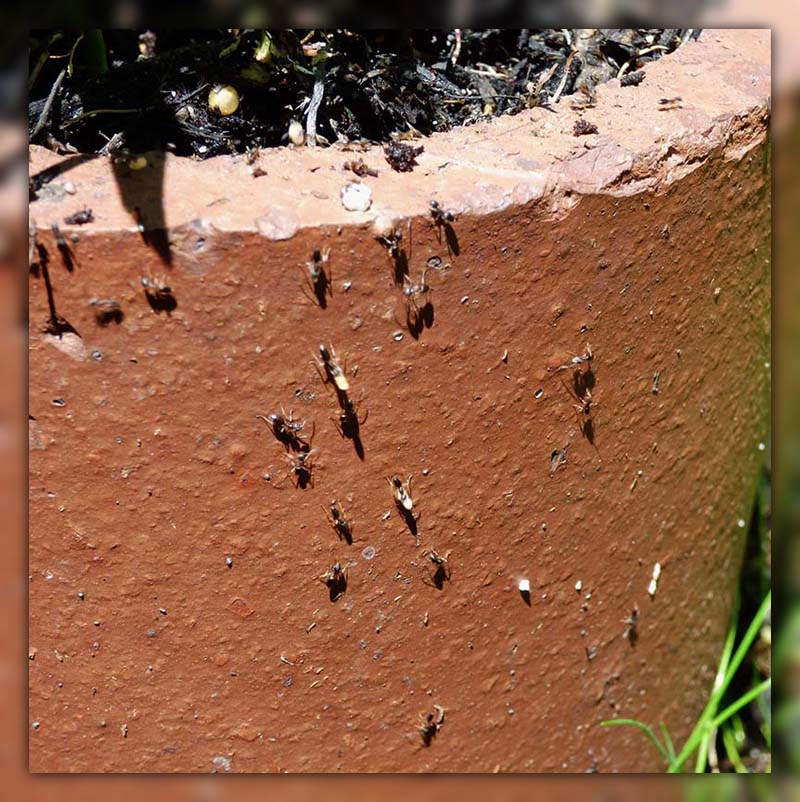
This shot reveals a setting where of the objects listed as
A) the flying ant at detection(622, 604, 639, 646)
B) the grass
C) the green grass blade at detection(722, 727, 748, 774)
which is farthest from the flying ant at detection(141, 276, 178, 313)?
the green grass blade at detection(722, 727, 748, 774)

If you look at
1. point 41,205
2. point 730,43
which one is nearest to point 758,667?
point 730,43

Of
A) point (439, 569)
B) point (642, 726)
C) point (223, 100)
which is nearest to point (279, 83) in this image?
point (223, 100)

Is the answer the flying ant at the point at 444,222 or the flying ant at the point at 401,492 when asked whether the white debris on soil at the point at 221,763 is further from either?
the flying ant at the point at 444,222

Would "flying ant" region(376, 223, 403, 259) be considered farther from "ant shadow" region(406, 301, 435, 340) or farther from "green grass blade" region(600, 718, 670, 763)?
"green grass blade" region(600, 718, 670, 763)

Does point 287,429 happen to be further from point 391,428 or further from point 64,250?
point 64,250

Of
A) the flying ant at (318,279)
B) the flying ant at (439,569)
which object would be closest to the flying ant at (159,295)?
the flying ant at (318,279)

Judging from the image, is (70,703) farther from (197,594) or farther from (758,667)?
(758,667)
